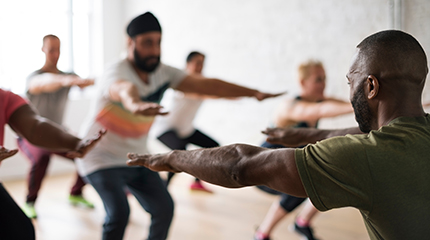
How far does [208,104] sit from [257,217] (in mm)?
2154

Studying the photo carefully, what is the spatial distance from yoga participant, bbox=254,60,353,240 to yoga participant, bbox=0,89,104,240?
1.34 m

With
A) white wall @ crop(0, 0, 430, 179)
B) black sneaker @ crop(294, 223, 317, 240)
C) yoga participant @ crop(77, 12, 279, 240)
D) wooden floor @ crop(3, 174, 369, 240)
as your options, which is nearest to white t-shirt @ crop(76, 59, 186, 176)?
yoga participant @ crop(77, 12, 279, 240)

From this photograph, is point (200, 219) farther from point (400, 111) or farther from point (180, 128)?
point (400, 111)

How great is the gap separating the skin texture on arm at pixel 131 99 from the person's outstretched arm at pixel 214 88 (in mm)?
407

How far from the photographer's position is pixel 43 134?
1.81 metres

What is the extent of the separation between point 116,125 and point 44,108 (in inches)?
61.3

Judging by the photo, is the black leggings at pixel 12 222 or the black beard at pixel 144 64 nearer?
the black leggings at pixel 12 222

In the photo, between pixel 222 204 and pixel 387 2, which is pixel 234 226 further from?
pixel 387 2

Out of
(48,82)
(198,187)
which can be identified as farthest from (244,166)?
(198,187)

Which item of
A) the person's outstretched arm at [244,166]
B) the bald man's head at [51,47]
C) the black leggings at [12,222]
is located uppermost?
the bald man's head at [51,47]

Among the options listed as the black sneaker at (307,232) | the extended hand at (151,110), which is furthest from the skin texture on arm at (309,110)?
the extended hand at (151,110)

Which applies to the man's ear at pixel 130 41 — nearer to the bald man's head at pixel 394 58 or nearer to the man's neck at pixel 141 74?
the man's neck at pixel 141 74

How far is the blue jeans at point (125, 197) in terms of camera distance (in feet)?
6.43

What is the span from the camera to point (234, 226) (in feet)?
10.9
